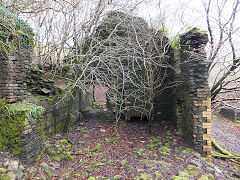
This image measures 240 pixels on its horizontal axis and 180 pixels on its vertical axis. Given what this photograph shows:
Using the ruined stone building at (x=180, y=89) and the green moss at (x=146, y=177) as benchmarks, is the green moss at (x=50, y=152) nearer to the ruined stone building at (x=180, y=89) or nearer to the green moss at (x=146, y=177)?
the ruined stone building at (x=180, y=89)

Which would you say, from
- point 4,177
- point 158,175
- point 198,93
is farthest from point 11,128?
point 198,93

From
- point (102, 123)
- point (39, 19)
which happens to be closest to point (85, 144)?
point (102, 123)

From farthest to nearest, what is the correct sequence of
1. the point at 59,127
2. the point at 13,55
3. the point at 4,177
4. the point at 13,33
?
the point at 59,127 → the point at 13,55 → the point at 13,33 → the point at 4,177

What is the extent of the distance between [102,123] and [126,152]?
248 cm

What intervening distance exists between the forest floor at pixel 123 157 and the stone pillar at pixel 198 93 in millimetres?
463

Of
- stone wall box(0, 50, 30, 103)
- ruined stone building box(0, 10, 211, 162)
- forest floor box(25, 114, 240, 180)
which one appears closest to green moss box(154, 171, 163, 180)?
forest floor box(25, 114, 240, 180)

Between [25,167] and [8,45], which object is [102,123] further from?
[8,45]

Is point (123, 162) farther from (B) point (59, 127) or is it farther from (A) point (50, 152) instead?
(B) point (59, 127)

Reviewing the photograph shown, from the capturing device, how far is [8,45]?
3.53 meters

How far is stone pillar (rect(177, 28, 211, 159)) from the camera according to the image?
4602 mm

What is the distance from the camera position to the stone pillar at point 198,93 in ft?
15.1

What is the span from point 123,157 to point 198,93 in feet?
9.59

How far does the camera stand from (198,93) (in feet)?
15.2

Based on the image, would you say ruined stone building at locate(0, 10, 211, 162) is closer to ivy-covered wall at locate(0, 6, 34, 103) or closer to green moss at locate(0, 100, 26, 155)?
ivy-covered wall at locate(0, 6, 34, 103)
